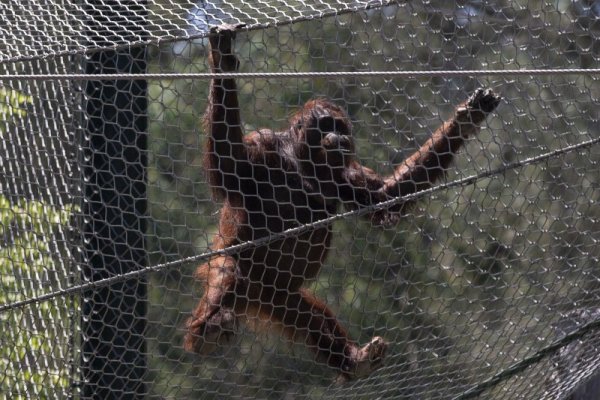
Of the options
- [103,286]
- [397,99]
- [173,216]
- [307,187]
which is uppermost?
[103,286]

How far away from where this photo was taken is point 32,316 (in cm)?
216

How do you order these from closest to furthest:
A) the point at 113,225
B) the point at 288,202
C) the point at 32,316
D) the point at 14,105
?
the point at 113,225 → the point at 32,316 → the point at 14,105 → the point at 288,202

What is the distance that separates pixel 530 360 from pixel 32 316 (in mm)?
1067

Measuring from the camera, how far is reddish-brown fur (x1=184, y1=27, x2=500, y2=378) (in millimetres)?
2453

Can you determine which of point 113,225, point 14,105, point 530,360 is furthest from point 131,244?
point 530,360

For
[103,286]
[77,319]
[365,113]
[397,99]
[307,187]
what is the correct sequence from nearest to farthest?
[103,286], [77,319], [307,187], [397,99], [365,113]

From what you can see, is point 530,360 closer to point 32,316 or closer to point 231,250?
point 231,250

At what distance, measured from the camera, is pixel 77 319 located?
6.75 feet

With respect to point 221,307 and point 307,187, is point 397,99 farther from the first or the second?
point 221,307

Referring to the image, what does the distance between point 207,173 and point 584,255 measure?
93 centimetres

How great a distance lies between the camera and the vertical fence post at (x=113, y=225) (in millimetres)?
1983

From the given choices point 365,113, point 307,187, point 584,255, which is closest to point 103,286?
point 307,187

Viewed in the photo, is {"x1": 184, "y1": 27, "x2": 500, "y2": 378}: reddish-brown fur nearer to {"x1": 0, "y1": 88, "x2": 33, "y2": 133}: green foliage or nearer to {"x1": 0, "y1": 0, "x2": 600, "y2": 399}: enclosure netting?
{"x1": 0, "y1": 0, "x2": 600, "y2": 399}: enclosure netting

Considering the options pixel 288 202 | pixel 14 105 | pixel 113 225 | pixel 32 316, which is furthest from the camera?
pixel 288 202
